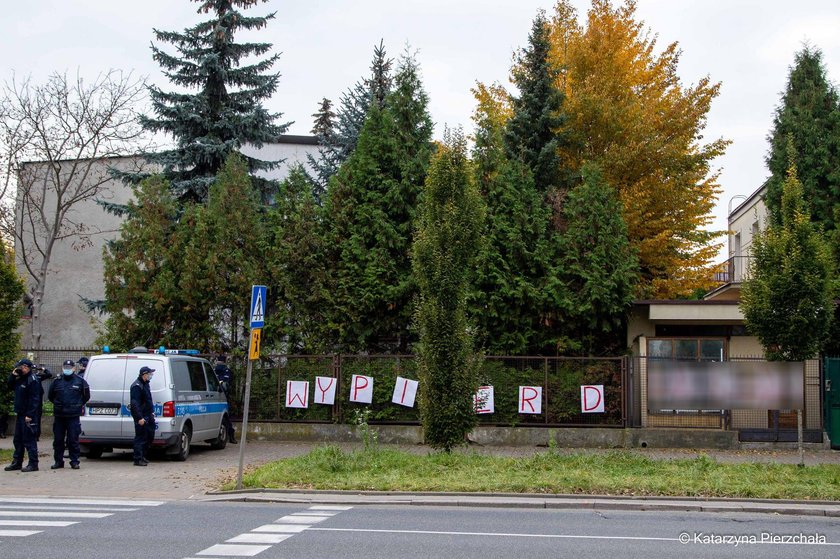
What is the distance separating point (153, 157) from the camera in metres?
29.0

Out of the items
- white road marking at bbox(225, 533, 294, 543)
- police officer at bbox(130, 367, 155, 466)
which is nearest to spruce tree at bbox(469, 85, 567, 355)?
police officer at bbox(130, 367, 155, 466)

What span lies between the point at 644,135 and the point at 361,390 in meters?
13.2

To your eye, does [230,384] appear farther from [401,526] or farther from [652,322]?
[401,526]

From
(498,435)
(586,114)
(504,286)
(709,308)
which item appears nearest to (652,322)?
(709,308)

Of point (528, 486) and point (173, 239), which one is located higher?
point (173, 239)

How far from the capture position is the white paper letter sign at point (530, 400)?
20.8 meters

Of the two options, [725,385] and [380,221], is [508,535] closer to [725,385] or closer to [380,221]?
[725,385]

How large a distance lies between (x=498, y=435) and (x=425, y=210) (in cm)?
649

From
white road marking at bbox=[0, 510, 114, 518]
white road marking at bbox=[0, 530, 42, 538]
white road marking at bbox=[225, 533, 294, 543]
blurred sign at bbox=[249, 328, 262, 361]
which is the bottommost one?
white road marking at bbox=[0, 510, 114, 518]

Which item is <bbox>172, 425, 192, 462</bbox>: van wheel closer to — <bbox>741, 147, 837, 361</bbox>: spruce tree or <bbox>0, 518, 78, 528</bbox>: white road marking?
<bbox>0, 518, 78, 528</bbox>: white road marking

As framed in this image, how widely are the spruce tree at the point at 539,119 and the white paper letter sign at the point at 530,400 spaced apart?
332 inches

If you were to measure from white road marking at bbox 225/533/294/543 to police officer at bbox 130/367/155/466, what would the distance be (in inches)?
278

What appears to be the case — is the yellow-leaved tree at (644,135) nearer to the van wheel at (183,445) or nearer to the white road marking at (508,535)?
the van wheel at (183,445)

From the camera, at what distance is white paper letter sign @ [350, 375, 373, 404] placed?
2128 centimetres
